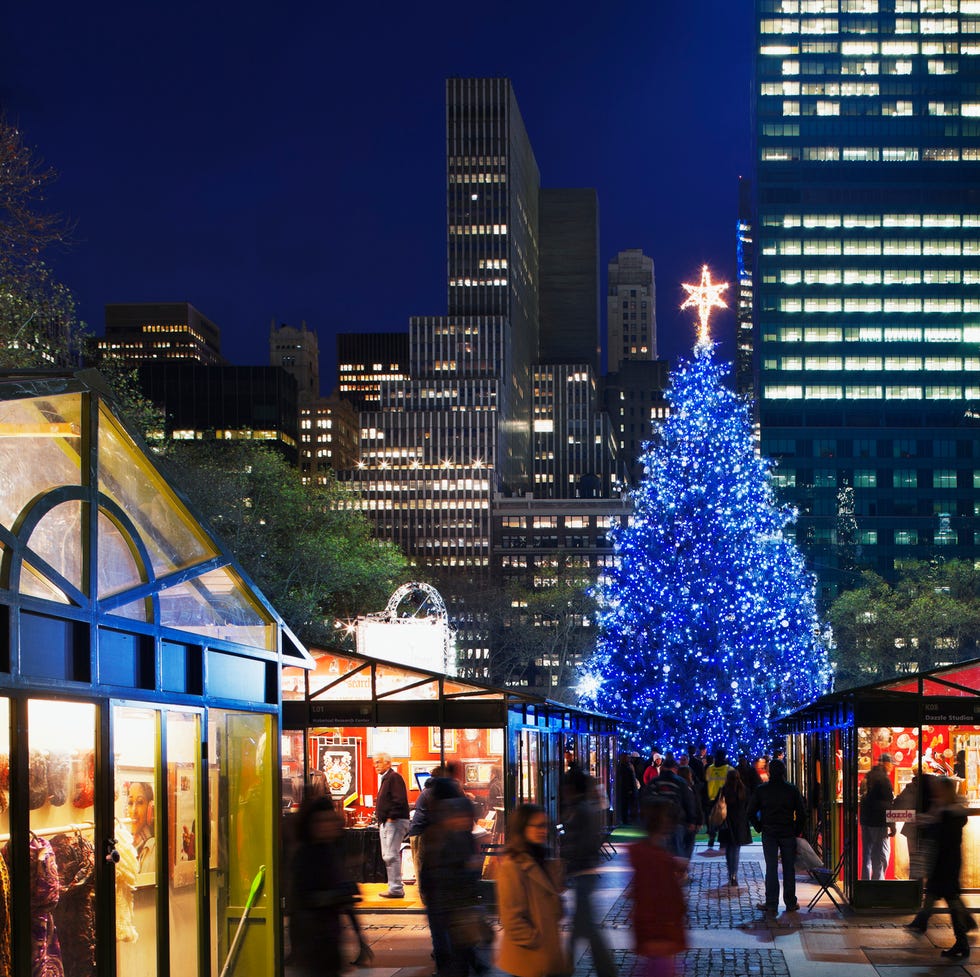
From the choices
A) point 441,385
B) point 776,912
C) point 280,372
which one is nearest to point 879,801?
point 776,912

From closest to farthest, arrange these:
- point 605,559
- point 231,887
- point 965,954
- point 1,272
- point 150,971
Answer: point 150,971 < point 231,887 < point 965,954 < point 1,272 < point 605,559

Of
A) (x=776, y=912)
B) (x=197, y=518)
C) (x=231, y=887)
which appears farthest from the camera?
(x=776, y=912)

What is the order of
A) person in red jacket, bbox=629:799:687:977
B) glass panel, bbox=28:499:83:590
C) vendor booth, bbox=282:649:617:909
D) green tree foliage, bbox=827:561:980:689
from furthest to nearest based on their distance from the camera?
green tree foliage, bbox=827:561:980:689, vendor booth, bbox=282:649:617:909, person in red jacket, bbox=629:799:687:977, glass panel, bbox=28:499:83:590

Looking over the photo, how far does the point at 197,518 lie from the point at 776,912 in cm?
934

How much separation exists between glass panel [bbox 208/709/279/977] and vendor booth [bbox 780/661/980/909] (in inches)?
329

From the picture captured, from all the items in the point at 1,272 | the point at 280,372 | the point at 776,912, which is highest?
the point at 280,372

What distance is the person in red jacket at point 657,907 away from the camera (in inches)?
347

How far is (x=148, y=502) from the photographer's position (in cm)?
899

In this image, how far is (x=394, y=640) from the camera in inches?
1155

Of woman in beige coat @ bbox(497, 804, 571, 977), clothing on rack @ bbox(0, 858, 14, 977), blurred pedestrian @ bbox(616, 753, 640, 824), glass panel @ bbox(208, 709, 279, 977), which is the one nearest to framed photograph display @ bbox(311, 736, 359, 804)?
glass panel @ bbox(208, 709, 279, 977)

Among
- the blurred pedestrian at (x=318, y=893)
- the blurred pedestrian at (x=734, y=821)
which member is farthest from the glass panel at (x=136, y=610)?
the blurred pedestrian at (x=734, y=821)

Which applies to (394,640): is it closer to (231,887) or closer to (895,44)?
(231,887)

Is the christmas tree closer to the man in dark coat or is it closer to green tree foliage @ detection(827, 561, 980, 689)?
the man in dark coat

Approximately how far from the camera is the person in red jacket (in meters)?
8.82
